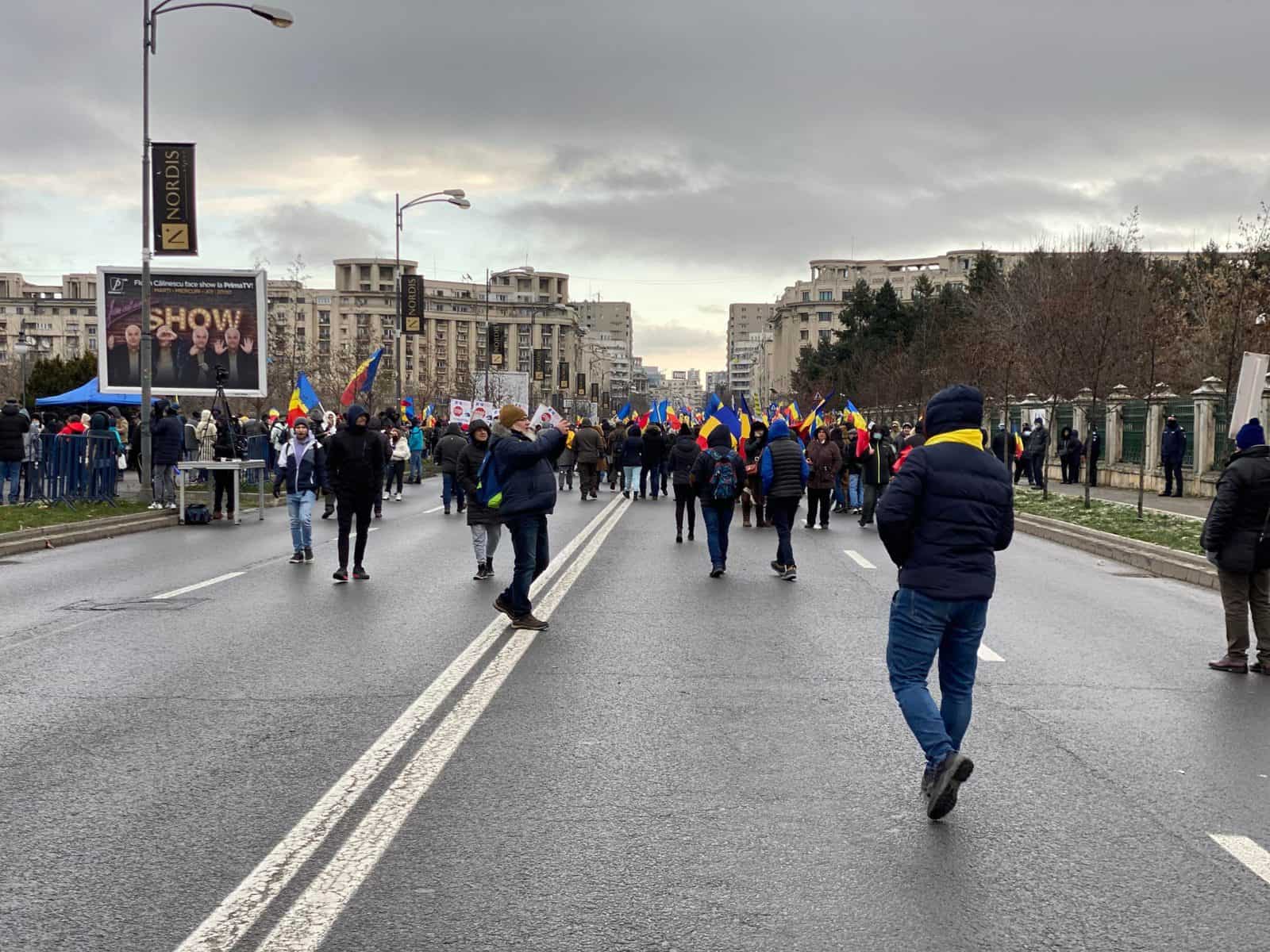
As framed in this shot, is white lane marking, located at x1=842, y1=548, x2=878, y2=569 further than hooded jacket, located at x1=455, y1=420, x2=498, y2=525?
Yes

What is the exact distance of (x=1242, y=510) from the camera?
902cm

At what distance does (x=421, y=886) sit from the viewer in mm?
4422

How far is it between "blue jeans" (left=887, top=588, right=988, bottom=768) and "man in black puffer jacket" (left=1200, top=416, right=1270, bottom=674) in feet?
13.8

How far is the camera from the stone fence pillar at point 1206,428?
29141mm

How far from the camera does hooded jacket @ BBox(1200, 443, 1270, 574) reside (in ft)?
29.3

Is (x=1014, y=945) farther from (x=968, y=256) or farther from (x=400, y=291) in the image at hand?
(x=968, y=256)

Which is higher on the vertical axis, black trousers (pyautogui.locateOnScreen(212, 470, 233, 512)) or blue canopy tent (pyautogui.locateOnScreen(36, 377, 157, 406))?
blue canopy tent (pyautogui.locateOnScreen(36, 377, 157, 406))

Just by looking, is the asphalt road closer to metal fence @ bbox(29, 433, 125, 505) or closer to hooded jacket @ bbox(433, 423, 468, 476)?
hooded jacket @ bbox(433, 423, 468, 476)

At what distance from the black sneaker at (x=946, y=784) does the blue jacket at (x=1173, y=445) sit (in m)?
24.7

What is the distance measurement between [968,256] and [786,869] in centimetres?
17887

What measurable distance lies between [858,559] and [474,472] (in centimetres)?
528

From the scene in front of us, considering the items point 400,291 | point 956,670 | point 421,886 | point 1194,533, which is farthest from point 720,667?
point 400,291

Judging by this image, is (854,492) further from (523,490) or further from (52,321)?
(52,321)

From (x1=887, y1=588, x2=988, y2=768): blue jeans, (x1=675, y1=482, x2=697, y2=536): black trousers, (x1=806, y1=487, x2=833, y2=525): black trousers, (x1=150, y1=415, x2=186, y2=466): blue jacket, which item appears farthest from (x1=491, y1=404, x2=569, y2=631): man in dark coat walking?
(x1=150, y1=415, x2=186, y2=466): blue jacket
